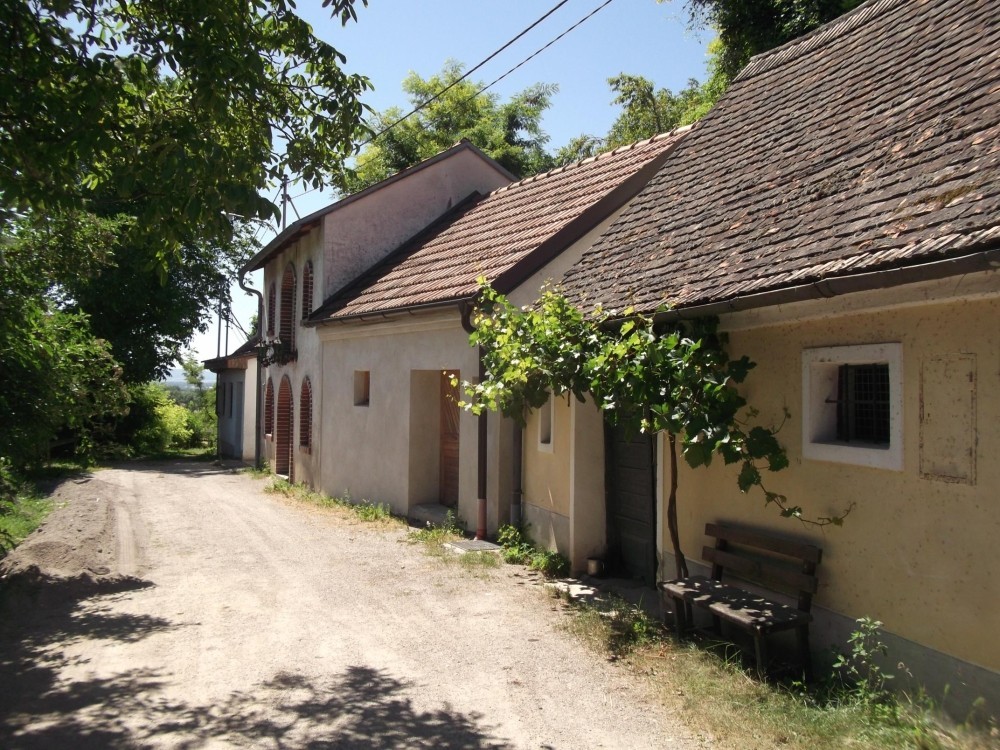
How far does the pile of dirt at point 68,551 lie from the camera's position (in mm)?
8141

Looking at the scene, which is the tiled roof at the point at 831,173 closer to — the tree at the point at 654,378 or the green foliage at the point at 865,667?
the tree at the point at 654,378

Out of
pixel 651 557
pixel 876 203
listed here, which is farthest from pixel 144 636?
pixel 876 203

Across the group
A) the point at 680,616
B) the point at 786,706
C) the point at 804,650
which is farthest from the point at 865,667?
the point at 680,616

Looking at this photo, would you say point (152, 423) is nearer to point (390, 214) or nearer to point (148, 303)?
point (148, 303)

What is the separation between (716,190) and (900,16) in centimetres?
254

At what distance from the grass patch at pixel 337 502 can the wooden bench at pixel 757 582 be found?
652 cm

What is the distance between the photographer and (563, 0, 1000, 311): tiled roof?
4660 mm

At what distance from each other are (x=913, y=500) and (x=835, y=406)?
985mm

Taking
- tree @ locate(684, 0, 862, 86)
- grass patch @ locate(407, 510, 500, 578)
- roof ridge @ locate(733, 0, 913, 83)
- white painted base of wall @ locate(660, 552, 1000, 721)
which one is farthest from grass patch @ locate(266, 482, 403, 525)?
tree @ locate(684, 0, 862, 86)

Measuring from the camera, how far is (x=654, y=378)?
5.88 metres

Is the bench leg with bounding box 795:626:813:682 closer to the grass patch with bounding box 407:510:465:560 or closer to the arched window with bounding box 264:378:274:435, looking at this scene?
the grass patch with bounding box 407:510:465:560

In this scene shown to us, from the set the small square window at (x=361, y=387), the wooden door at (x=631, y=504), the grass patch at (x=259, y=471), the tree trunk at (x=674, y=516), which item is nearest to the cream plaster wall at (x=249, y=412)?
the grass patch at (x=259, y=471)

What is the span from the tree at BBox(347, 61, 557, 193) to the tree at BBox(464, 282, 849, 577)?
21679mm

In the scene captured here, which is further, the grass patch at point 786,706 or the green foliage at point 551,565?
the green foliage at point 551,565
